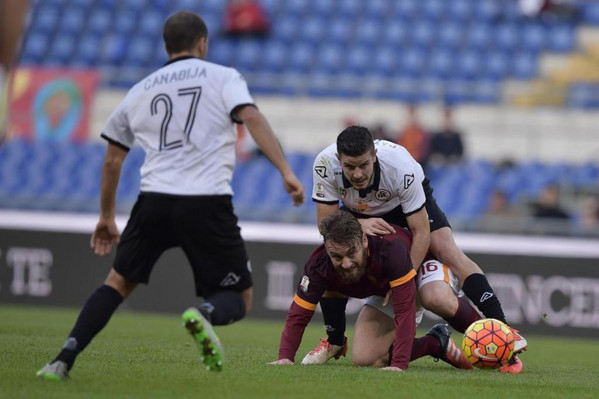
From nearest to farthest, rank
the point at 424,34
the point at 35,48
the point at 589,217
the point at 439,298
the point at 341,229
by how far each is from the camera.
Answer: the point at 341,229 → the point at 439,298 → the point at 589,217 → the point at 424,34 → the point at 35,48

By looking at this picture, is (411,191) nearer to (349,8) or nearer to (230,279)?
(230,279)

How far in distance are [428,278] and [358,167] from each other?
4.34 ft

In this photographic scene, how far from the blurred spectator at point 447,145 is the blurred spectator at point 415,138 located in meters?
0.10

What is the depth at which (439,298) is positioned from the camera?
24.1 ft

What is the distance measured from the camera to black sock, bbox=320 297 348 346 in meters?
7.46

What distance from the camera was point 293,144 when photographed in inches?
639

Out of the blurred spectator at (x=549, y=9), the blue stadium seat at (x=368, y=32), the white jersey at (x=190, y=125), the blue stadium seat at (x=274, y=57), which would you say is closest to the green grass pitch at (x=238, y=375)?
the white jersey at (x=190, y=125)

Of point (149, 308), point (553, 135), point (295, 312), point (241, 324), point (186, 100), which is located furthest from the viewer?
point (553, 135)

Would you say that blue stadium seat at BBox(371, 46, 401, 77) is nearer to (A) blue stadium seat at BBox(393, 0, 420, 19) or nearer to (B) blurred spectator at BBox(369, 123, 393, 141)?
(A) blue stadium seat at BBox(393, 0, 420, 19)

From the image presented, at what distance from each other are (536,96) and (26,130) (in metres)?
7.82

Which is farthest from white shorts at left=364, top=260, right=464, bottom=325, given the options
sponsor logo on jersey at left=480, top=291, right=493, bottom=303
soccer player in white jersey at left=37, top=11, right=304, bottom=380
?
soccer player in white jersey at left=37, top=11, right=304, bottom=380

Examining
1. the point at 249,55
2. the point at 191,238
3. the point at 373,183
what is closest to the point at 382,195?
the point at 373,183

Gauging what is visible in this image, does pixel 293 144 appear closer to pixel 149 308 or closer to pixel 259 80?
pixel 259 80

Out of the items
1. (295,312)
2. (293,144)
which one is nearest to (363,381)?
(295,312)
